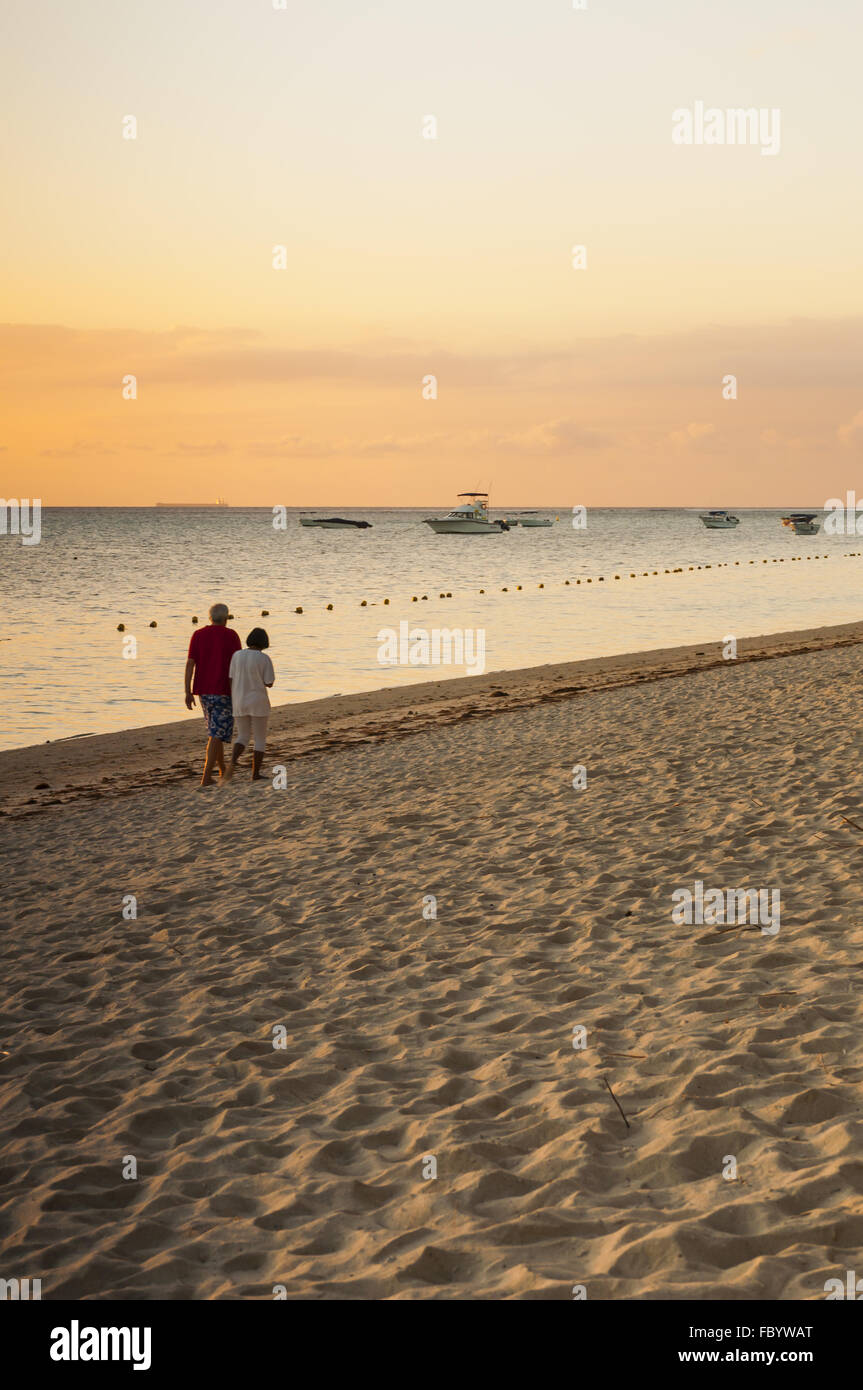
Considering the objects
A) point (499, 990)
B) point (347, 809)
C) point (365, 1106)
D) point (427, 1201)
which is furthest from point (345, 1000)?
point (347, 809)

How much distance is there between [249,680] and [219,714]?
0.59 meters

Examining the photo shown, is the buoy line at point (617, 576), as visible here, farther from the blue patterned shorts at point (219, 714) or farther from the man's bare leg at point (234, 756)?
the blue patterned shorts at point (219, 714)

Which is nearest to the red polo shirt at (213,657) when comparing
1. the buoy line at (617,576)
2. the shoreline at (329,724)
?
the shoreline at (329,724)

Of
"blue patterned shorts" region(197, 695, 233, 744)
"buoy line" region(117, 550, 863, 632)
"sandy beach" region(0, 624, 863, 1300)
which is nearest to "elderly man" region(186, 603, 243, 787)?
"blue patterned shorts" region(197, 695, 233, 744)

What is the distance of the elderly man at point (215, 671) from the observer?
12438 millimetres

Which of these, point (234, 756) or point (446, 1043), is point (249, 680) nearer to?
point (234, 756)

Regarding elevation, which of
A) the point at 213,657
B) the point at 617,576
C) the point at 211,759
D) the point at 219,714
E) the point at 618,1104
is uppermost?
the point at 617,576

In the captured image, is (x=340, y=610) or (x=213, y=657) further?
A: (x=340, y=610)

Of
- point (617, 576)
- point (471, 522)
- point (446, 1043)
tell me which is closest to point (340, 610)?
point (617, 576)

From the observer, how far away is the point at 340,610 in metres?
44.4

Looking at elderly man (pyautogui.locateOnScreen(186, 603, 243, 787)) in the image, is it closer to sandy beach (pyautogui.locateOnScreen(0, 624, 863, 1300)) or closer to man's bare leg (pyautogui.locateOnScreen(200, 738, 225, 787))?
man's bare leg (pyautogui.locateOnScreen(200, 738, 225, 787))
